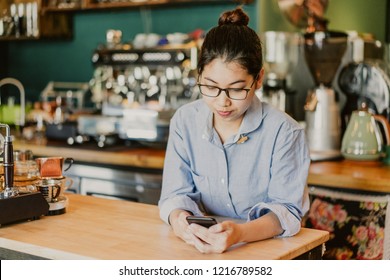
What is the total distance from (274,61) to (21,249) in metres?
2.21

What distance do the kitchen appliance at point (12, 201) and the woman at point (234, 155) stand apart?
351 millimetres

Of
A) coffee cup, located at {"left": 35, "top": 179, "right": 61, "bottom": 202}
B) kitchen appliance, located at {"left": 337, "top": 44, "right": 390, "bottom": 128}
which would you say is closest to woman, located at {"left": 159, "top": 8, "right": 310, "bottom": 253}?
coffee cup, located at {"left": 35, "top": 179, "right": 61, "bottom": 202}

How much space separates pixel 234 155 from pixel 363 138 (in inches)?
51.3

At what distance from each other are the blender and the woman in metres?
1.27

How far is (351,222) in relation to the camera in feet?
8.71

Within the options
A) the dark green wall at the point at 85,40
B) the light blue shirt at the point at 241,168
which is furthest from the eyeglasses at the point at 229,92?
the dark green wall at the point at 85,40

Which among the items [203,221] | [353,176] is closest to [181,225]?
[203,221]

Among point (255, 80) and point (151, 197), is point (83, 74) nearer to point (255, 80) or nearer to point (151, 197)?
point (151, 197)

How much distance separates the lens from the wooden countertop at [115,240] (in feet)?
5.01

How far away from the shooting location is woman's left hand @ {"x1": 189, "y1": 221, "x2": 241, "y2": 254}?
1.54m

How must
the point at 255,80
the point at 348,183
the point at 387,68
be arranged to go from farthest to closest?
the point at 387,68 → the point at 348,183 → the point at 255,80

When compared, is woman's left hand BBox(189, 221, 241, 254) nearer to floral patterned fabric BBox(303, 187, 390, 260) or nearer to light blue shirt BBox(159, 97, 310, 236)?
light blue shirt BBox(159, 97, 310, 236)

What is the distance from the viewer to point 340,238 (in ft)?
8.79

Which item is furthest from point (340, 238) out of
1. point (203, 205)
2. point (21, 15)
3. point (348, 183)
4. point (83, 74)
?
point (21, 15)
